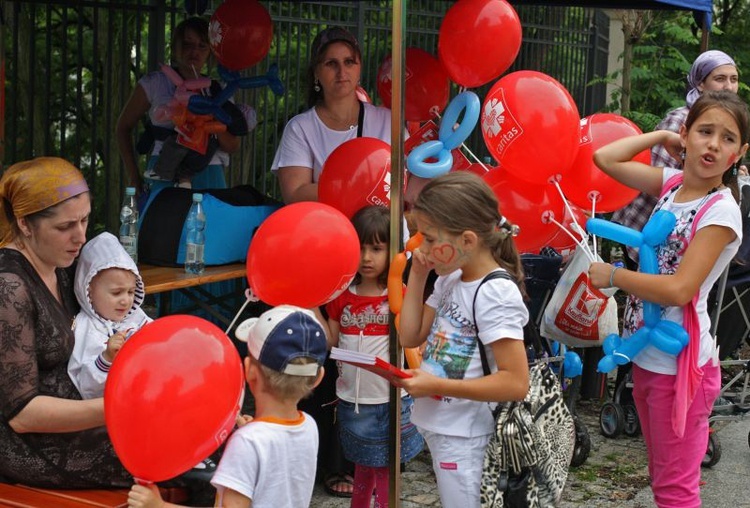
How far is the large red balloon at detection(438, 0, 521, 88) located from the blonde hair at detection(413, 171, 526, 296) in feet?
4.69

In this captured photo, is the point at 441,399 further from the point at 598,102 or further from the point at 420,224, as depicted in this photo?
the point at 598,102

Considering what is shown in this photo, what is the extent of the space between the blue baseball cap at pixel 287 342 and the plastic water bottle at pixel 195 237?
1.72 meters

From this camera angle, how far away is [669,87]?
389 inches

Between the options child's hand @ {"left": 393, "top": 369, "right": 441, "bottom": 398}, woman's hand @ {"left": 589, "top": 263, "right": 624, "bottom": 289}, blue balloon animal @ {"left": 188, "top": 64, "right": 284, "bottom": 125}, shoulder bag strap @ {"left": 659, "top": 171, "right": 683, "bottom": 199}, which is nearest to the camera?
child's hand @ {"left": 393, "top": 369, "right": 441, "bottom": 398}

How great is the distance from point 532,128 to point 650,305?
30.8 inches

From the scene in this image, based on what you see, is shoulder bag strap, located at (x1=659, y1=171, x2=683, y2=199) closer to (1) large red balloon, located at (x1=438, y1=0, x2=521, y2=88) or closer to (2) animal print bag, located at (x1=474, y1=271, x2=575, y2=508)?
(2) animal print bag, located at (x1=474, y1=271, x2=575, y2=508)

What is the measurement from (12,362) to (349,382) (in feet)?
4.67

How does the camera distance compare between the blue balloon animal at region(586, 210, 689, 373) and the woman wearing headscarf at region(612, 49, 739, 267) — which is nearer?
the blue balloon animal at region(586, 210, 689, 373)

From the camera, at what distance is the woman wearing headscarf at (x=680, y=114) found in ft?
16.5

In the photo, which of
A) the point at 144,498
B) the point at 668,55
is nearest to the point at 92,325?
the point at 144,498

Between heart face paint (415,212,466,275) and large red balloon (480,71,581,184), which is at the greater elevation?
large red balloon (480,71,581,184)

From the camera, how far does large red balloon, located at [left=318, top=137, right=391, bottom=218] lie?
12.9 ft

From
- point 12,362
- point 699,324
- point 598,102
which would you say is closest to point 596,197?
point 699,324

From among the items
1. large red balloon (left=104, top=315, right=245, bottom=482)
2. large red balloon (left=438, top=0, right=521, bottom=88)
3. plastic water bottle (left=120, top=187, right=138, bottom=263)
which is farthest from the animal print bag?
plastic water bottle (left=120, top=187, right=138, bottom=263)
